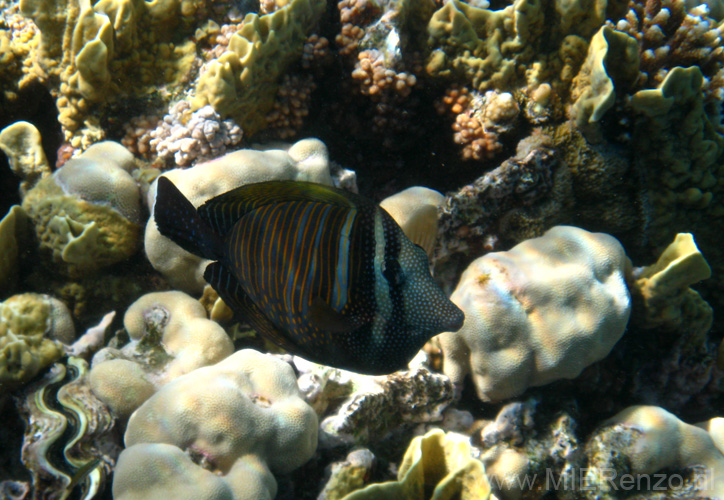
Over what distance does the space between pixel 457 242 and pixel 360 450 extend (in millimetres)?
1718

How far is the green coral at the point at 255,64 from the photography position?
3.56 m

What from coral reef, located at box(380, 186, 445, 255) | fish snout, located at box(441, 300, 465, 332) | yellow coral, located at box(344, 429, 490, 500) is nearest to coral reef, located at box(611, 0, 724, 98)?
coral reef, located at box(380, 186, 445, 255)

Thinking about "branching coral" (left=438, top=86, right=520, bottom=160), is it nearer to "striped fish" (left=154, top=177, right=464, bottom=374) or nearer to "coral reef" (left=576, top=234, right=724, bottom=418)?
"coral reef" (left=576, top=234, right=724, bottom=418)

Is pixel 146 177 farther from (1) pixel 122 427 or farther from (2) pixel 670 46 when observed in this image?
(2) pixel 670 46

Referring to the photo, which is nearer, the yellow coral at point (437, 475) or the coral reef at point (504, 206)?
the yellow coral at point (437, 475)

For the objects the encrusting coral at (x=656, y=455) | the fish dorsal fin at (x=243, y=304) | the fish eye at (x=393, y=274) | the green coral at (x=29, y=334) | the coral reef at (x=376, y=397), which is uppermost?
the fish eye at (x=393, y=274)

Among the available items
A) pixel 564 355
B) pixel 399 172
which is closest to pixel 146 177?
pixel 399 172

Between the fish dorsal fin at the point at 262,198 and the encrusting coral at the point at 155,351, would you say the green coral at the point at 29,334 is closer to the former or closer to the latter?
the encrusting coral at the point at 155,351

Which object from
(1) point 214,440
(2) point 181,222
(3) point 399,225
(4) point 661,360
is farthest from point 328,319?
(4) point 661,360

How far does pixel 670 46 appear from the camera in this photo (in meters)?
3.84

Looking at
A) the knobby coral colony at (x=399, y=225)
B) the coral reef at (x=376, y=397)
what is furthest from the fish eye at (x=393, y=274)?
the coral reef at (x=376, y=397)

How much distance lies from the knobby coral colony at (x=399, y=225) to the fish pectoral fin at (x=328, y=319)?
88 cm

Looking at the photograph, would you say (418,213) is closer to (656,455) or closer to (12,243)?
(656,455)

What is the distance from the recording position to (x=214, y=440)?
7.73ft
